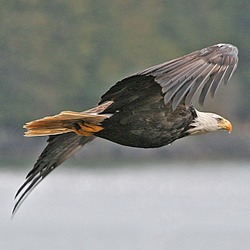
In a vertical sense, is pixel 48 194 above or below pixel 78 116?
above

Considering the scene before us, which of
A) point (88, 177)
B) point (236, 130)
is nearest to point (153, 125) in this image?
point (88, 177)

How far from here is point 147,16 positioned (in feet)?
72.5

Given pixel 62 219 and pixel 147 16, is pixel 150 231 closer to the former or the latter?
pixel 62 219

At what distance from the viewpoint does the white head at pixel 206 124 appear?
26.8 ft

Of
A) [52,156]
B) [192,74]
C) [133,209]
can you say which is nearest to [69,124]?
[52,156]

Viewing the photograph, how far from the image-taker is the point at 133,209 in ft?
56.7

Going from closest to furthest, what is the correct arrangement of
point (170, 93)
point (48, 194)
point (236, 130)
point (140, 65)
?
point (170, 93), point (48, 194), point (236, 130), point (140, 65)

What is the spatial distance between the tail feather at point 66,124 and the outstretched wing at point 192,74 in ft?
1.44

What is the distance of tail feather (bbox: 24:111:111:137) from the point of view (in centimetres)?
791

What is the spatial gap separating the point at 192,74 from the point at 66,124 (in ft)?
3.99

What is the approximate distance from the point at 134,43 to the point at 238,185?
5978 mm

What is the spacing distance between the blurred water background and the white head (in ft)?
20.2

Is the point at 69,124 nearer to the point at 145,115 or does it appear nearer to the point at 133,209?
the point at 145,115

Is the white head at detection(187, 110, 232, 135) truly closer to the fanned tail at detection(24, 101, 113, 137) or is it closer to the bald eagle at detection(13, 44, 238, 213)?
the bald eagle at detection(13, 44, 238, 213)
